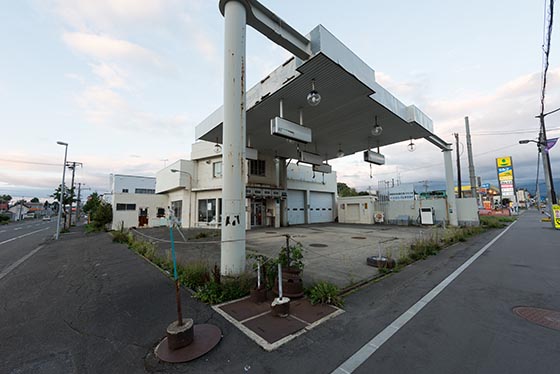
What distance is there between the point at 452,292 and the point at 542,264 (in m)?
4.70

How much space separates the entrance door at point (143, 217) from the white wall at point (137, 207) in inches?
12.5

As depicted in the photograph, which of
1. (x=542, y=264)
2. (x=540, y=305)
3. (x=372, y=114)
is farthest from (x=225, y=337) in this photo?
(x=372, y=114)

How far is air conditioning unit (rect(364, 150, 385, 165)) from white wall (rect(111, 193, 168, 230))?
23590 mm

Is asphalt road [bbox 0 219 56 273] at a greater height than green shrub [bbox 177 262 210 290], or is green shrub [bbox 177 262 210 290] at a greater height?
green shrub [bbox 177 262 210 290]

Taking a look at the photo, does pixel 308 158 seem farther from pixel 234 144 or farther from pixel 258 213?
pixel 258 213

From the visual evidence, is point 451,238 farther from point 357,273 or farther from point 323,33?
point 323,33

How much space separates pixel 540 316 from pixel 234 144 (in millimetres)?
6062

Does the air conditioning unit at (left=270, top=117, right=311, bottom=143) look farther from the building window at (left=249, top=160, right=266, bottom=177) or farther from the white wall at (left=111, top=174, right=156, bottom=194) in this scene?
the white wall at (left=111, top=174, right=156, bottom=194)

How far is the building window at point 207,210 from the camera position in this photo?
19.1 m

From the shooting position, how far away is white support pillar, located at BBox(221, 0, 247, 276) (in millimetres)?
4547

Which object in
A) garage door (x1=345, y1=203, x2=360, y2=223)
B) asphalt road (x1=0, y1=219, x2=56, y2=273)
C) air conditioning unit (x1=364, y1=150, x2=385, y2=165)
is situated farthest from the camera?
garage door (x1=345, y1=203, x2=360, y2=223)

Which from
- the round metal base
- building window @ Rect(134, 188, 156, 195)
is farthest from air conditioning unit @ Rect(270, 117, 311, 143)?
building window @ Rect(134, 188, 156, 195)

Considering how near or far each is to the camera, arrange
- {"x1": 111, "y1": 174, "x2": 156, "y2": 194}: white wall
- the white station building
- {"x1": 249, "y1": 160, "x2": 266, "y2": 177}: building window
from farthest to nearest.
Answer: {"x1": 111, "y1": 174, "x2": 156, "y2": 194}: white wall < the white station building < {"x1": 249, "y1": 160, "x2": 266, "y2": 177}: building window

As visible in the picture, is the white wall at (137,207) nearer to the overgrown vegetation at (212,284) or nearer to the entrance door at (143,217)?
the entrance door at (143,217)
